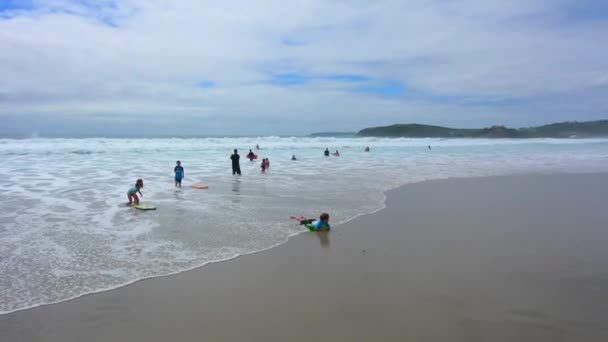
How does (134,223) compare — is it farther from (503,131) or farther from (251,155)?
(503,131)

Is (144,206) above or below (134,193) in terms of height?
below

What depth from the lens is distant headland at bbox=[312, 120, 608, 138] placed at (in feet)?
366

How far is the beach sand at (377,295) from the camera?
4578 millimetres

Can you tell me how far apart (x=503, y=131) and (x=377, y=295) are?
118487 millimetres

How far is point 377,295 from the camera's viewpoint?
5.52 meters

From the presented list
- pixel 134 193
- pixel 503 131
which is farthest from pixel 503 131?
pixel 134 193

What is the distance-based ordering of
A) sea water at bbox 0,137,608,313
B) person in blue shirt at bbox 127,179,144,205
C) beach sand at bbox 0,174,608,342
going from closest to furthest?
beach sand at bbox 0,174,608,342
sea water at bbox 0,137,608,313
person in blue shirt at bbox 127,179,144,205

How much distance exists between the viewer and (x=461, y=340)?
4.35 metres

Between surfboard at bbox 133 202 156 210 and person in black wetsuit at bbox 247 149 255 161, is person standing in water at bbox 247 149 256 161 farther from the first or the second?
surfboard at bbox 133 202 156 210

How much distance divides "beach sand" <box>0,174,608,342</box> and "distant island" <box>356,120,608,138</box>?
108 meters

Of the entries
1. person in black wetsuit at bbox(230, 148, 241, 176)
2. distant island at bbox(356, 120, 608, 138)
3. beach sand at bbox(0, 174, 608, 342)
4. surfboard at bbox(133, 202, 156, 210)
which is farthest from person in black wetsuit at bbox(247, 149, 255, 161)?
distant island at bbox(356, 120, 608, 138)

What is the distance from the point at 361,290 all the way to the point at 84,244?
18.6 ft

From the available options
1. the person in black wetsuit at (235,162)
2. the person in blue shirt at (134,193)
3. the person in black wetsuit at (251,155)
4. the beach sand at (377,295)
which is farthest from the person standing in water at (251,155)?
the beach sand at (377,295)

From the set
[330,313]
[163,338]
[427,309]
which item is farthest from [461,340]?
[163,338]
